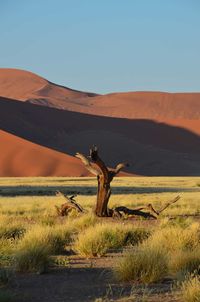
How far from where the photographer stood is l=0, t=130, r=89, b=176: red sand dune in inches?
3607

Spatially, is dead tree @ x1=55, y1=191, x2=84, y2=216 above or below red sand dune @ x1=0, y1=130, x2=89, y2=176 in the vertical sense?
above

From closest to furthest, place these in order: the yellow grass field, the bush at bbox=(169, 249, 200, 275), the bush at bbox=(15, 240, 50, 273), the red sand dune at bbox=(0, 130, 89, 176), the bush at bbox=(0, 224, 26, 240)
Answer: the yellow grass field < the bush at bbox=(169, 249, 200, 275) < the bush at bbox=(15, 240, 50, 273) < the bush at bbox=(0, 224, 26, 240) < the red sand dune at bbox=(0, 130, 89, 176)

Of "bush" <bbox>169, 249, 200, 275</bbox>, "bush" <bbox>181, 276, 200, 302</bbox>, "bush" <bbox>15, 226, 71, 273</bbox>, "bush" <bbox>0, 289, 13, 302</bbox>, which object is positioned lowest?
"bush" <bbox>15, 226, 71, 273</bbox>

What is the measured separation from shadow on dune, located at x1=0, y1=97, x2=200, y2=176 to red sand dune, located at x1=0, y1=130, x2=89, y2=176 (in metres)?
15.2

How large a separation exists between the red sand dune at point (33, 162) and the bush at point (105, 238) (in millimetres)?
73505

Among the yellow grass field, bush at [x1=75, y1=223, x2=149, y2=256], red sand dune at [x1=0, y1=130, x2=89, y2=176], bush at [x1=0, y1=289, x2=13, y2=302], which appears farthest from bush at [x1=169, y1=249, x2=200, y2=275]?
red sand dune at [x1=0, y1=130, x2=89, y2=176]

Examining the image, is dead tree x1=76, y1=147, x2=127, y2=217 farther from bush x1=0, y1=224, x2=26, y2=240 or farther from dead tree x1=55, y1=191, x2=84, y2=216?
bush x1=0, y1=224, x2=26, y2=240

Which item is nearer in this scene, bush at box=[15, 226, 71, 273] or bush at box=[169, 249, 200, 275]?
bush at box=[169, 249, 200, 275]

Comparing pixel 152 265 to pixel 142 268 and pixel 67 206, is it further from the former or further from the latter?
pixel 67 206

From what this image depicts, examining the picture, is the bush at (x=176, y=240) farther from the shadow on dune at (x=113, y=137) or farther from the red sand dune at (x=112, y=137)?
the shadow on dune at (x=113, y=137)

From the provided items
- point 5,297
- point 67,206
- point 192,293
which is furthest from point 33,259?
point 67,206

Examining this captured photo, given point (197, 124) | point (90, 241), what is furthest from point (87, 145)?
point (90, 241)

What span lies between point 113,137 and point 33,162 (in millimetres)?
36763

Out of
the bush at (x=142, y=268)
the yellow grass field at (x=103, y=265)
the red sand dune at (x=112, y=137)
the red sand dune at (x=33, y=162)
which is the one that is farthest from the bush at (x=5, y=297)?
the red sand dune at (x=112, y=137)
